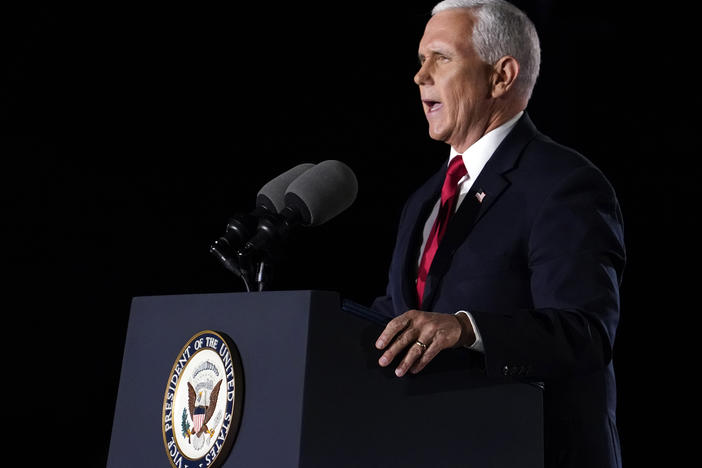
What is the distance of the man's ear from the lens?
5.43 ft

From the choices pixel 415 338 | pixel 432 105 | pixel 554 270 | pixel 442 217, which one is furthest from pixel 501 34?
pixel 415 338

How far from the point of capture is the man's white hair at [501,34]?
1636mm

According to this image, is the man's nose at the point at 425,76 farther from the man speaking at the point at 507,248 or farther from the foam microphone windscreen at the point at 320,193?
the foam microphone windscreen at the point at 320,193

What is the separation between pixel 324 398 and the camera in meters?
0.95

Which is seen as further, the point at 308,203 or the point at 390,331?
the point at 308,203

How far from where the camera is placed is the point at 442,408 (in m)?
1.08

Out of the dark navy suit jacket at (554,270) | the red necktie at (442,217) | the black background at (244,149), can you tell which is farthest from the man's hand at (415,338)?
the black background at (244,149)

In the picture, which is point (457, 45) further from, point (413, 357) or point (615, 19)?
point (615, 19)

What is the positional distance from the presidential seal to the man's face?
814 millimetres

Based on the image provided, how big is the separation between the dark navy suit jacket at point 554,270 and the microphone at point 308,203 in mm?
242

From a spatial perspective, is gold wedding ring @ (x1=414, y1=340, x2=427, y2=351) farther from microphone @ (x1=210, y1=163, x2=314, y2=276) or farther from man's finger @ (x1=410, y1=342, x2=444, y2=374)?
microphone @ (x1=210, y1=163, x2=314, y2=276)

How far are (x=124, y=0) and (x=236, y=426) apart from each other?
2.65 meters

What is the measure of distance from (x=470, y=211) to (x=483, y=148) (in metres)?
0.23

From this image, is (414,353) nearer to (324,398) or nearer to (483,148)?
(324,398)
